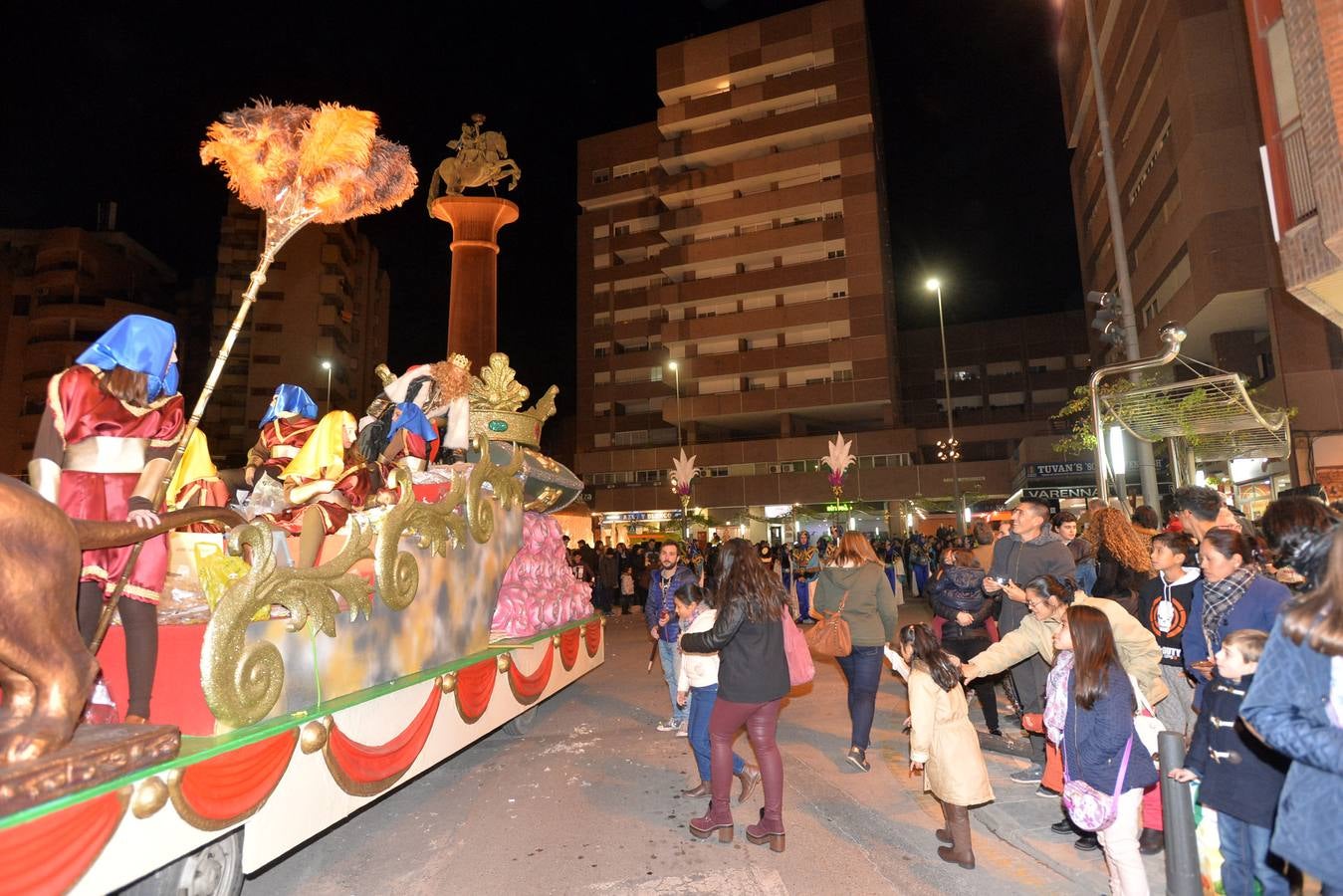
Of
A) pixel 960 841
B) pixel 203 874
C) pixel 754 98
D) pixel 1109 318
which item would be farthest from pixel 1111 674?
pixel 754 98

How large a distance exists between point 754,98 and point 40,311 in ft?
152

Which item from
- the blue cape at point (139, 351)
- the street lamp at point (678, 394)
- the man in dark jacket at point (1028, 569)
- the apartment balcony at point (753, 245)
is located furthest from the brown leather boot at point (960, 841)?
the apartment balcony at point (753, 245)

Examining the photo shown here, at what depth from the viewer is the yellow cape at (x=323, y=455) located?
5.19 m

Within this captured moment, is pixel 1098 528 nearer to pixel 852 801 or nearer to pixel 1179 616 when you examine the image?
pixel 1179 616

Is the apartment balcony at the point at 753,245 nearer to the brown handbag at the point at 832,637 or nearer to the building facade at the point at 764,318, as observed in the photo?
the building facade at the point at 764,318

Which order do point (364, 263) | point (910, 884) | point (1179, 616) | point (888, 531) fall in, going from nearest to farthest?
1. point (910, 884)
2. point (1179, 616)
3. point (888, 531)
4. point (364, 263)

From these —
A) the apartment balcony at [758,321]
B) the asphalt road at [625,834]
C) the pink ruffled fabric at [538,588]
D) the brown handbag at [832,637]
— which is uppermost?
the apartment balcony at [758,321]

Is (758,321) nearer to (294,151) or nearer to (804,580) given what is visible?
(804,580)

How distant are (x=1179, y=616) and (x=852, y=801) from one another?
8.02ft

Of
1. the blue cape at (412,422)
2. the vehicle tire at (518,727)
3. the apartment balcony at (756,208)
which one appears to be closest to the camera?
the blue cape at (412,422)

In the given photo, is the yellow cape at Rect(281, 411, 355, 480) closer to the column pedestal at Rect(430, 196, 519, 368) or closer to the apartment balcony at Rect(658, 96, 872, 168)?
the column pedestal at Rect(430, 196, 519, 368)

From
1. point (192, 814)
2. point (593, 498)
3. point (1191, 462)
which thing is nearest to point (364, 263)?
point (593, 498)

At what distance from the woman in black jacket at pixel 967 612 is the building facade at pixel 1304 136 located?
4119mm

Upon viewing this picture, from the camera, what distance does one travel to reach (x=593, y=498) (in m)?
47.3
